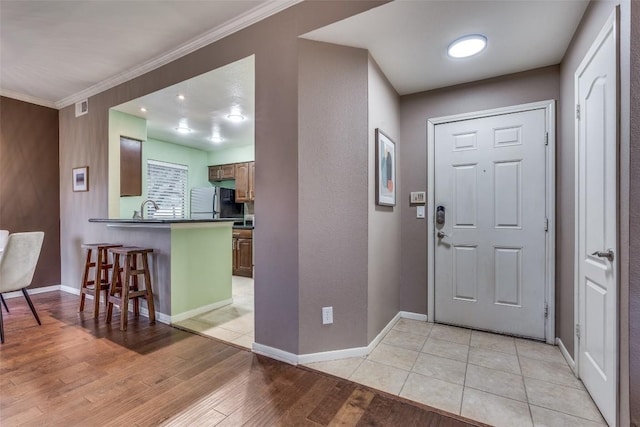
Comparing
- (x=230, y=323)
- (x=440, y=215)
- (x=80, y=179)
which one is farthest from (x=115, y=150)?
(x=440, y=215)

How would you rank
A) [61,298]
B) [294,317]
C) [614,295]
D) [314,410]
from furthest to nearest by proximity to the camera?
[61,298]
[294,317]
[314,410]
[614,295]

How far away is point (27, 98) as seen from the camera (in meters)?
3.81

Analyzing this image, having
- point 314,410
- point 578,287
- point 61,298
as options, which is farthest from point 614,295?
point 61,298

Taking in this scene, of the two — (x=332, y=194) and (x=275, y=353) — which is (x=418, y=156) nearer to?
(x=332, y=194)

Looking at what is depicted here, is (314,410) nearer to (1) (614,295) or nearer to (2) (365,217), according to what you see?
(2) (365,217)

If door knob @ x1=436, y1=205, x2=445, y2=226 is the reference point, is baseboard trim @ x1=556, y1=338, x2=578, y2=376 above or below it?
below

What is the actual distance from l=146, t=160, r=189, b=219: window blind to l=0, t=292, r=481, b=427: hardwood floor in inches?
119

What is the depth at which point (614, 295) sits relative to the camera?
1377mm

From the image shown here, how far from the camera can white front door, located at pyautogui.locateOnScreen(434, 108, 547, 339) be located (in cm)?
243

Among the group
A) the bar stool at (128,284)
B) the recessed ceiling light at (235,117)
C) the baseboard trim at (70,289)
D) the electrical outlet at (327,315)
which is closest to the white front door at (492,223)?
the electrical outlet at (327,315)

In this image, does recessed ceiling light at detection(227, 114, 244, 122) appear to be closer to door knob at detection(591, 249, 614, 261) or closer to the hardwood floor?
the hardwood floor

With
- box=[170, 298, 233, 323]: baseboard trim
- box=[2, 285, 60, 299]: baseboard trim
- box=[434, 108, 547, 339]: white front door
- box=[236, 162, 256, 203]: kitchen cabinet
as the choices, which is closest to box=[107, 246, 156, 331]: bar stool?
box=[170, 298, 233, 323]: baseboard trim

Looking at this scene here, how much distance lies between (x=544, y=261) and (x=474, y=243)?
0.52m

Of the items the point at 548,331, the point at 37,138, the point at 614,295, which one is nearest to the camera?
the point at 614,295
